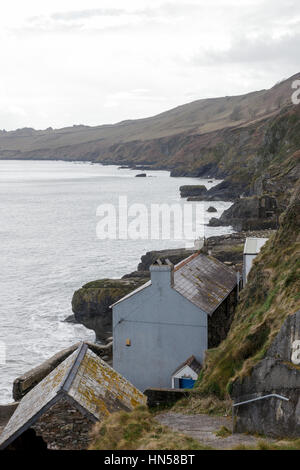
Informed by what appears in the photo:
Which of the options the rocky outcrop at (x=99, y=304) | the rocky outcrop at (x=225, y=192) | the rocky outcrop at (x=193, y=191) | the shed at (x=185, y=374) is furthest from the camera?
the rocky outcrop at (x=193, y=191)

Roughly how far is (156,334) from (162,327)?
0.37 metres

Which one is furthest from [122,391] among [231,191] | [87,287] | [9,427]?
[231,191]

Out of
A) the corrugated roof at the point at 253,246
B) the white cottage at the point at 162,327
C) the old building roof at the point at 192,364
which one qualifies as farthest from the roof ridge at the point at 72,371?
the corrugated roof at the point at 253,246

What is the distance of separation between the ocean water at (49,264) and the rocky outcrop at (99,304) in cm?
144

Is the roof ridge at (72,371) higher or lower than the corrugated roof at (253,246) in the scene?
lower

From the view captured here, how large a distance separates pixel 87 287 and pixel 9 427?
25.8m

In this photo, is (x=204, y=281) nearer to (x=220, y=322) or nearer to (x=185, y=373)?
(x=220, y=322)

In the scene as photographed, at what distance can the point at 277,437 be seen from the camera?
10.0 meters

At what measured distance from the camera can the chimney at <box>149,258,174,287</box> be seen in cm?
1969

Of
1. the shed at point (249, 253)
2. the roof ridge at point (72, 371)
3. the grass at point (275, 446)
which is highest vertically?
the shed at point (249, 253)

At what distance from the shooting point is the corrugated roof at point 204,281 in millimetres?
20214

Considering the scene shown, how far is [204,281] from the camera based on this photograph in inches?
886

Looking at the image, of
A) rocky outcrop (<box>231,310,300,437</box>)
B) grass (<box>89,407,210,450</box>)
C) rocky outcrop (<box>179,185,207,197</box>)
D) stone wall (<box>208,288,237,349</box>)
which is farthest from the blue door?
rocky outcrop (<box>179,185,207,197</box>)

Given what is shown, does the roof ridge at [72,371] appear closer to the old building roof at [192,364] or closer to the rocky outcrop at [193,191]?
the old building roof at [192,364]
